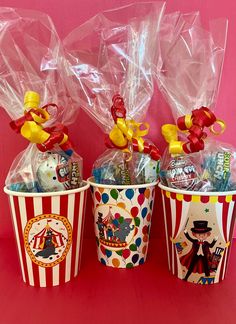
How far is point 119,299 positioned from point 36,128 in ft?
1.19

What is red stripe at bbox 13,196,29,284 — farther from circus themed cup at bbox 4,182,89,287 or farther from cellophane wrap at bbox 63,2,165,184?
cellophane wrap at bbox 63,2,165,184

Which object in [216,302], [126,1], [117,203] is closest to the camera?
[216,302]

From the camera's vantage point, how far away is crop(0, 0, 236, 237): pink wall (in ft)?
2.79

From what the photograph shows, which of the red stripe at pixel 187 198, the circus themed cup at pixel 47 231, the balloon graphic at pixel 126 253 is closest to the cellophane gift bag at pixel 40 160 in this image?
the circus themed cup at pixel 47 231

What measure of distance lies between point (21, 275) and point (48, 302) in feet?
0.44

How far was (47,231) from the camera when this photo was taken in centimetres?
66

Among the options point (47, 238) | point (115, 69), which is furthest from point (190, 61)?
point (47, 238)

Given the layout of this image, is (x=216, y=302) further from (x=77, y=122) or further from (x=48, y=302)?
(x=77, y=122)

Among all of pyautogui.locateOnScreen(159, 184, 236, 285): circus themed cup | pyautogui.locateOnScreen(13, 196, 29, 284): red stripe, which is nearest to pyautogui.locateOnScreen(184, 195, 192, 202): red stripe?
pyautogui.locateOnScreen(159, 184, 236, 285): circus themed cup

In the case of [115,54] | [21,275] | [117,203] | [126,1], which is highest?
[126,1]

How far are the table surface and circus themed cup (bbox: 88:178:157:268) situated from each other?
1.3 inches

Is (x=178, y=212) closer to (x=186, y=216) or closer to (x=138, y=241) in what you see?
(x=186, y=216)

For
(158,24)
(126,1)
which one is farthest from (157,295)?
(126,1)

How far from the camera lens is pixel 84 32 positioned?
79cm
